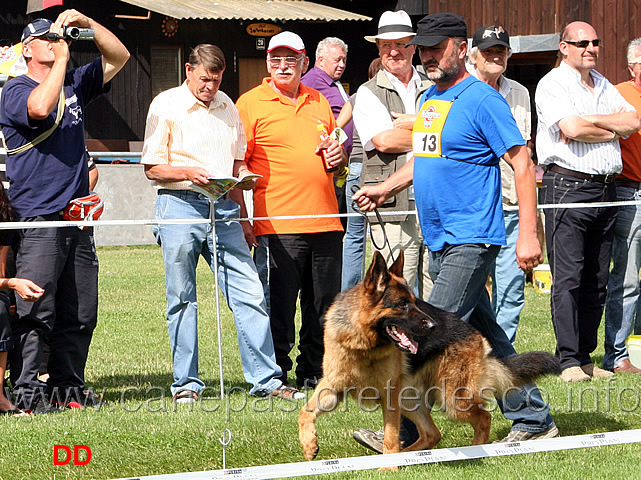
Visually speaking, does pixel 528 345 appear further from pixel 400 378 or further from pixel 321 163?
pixel 400 378

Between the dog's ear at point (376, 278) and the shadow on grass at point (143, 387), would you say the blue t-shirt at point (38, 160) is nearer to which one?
the shadow on grass at point (143, 387)

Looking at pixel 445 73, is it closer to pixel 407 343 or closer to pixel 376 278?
pixel 376 278

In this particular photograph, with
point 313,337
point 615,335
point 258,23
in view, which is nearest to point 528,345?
point 615,335

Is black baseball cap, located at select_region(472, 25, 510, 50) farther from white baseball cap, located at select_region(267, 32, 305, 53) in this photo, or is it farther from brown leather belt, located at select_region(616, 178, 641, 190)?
brown leather belt, located at select_region(616, 178, 641, 190)

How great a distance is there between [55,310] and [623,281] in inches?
176

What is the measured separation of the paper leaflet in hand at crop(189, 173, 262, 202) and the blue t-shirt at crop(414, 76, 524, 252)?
1.58 m

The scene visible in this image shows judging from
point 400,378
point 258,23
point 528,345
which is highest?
point 258,23

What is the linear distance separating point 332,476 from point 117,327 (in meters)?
5.22

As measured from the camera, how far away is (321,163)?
22.8 ft

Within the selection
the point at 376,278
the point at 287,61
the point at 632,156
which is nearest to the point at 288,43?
the point at 287,61

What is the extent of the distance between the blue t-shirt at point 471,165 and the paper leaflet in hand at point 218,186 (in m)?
1.58

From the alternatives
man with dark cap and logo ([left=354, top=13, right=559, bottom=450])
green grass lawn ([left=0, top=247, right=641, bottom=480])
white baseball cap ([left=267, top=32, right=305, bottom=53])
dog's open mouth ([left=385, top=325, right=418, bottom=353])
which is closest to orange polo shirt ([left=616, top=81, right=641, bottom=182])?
green grass lawn ([left=0, top=247, right=641, bottom=480])

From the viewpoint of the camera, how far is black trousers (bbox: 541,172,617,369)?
7262 mm

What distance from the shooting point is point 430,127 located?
5016mm
